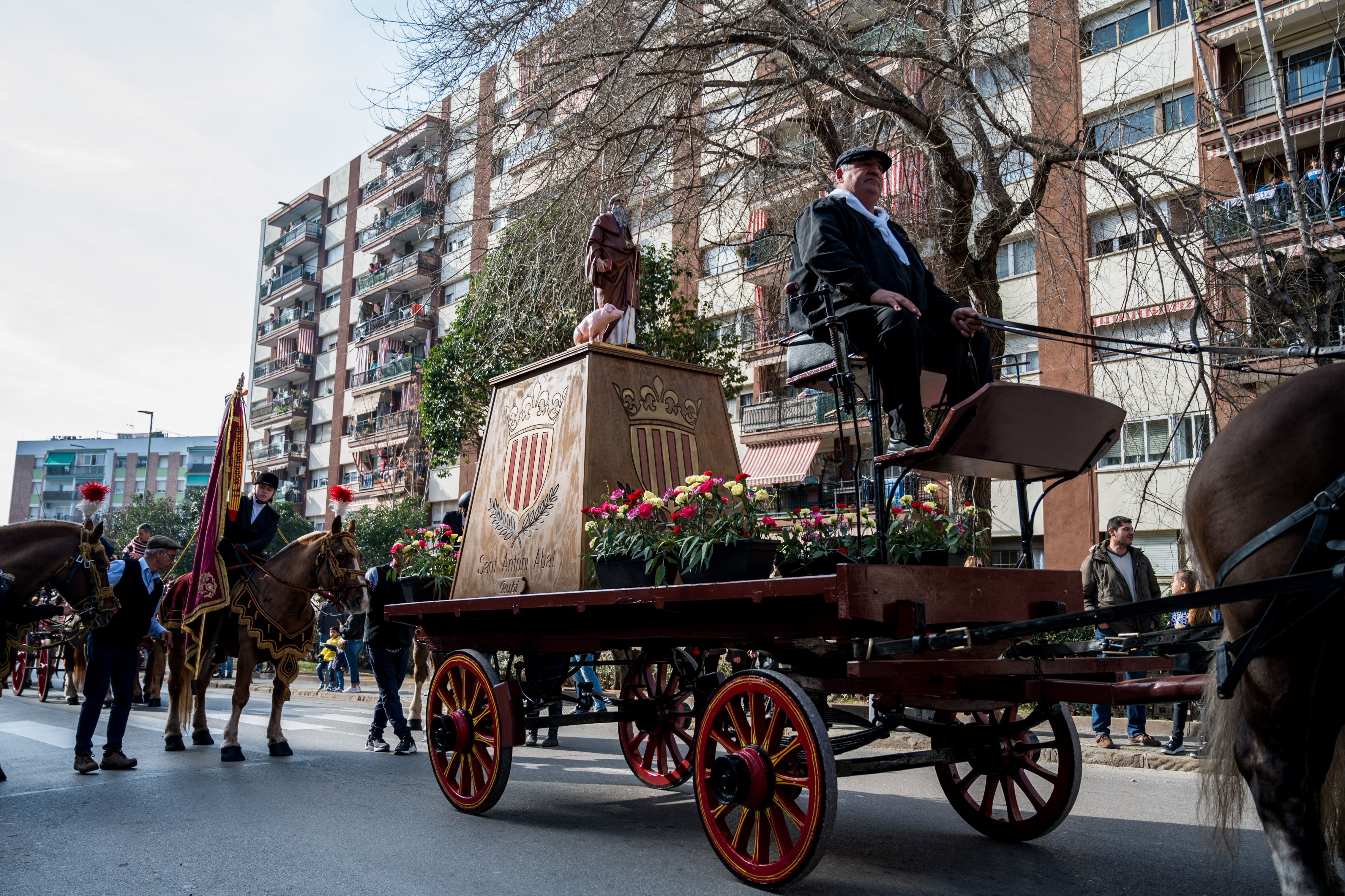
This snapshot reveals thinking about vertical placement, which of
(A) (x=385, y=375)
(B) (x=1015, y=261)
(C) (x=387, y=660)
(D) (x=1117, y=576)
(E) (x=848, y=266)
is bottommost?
(C) (x=387, y=660)

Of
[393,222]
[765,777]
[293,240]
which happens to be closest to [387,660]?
[765,777]

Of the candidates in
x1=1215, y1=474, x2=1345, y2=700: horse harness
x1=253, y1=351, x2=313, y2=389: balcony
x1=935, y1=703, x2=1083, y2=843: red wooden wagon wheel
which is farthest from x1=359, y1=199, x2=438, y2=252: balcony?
x1=1215, y1=474, x2=1345, y2=700: horse harness

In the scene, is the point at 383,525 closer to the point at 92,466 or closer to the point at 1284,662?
the point at 1284,662

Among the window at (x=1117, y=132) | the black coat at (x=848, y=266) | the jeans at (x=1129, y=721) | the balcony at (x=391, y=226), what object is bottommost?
the jeans at (x=1129, y=721)

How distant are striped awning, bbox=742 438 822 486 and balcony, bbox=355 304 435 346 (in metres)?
17.5

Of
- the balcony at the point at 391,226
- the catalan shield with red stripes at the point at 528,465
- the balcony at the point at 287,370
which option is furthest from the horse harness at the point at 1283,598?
the balcony at the point at 287,370

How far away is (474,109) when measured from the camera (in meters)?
10.7

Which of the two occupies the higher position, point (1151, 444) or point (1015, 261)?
point (1015, 261)

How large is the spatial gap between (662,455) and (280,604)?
448 centimetres

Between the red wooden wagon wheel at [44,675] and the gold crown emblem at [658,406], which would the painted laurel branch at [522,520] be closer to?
the gold crown emblem at [658,406]

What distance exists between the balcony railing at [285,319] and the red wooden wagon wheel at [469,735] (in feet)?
166

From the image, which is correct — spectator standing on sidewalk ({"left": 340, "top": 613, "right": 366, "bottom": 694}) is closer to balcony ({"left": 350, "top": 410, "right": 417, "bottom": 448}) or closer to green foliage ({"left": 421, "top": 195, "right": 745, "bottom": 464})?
green foliage ({"left": 421, "top": 195, "right": 745, "bottom": 464})

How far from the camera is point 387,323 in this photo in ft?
151

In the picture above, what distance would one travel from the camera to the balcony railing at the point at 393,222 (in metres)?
43.7
